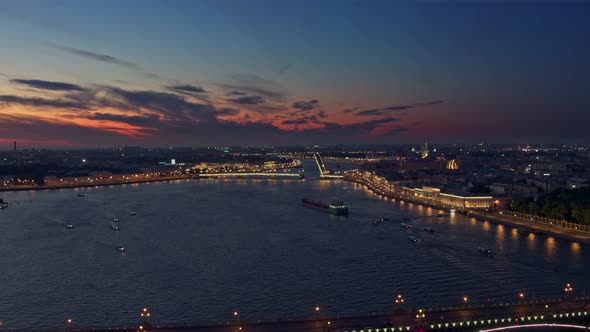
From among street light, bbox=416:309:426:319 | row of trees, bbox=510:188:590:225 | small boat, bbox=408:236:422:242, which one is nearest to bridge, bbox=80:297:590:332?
street light, bbox=416:309:426:319

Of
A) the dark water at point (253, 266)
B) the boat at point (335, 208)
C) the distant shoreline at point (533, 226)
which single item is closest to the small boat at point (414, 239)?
the dark water at point (253, 266)

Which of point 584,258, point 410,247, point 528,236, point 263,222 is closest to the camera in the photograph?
point 584,258

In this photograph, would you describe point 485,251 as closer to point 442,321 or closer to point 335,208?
point 442,321

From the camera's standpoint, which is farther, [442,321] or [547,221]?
[547,221]

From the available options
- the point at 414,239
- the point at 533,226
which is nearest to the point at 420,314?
the point at 414,239

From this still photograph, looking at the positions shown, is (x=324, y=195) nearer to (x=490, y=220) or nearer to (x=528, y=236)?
(x=490, y=220)

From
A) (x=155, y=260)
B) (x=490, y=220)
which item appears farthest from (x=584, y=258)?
(x=155, y=260)

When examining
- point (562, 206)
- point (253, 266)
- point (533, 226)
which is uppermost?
point (562, 206)
